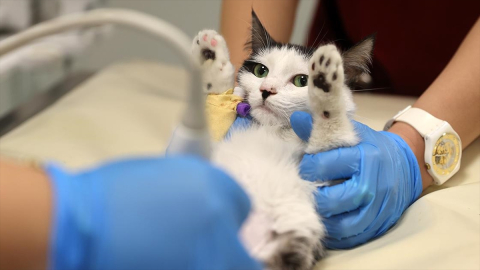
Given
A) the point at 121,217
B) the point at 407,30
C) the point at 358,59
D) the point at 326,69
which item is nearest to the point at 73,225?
the point at 121,217

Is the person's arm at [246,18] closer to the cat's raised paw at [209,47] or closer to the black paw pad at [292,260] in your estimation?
the cat's raised paw at [209,47]

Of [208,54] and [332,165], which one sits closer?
[332,165]

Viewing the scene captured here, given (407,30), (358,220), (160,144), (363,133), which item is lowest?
(160,144)

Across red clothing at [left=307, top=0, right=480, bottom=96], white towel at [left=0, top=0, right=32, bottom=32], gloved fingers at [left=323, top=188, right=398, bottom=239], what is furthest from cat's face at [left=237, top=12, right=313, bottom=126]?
white towel at [left=0, top=0, right=32, bottom=32]

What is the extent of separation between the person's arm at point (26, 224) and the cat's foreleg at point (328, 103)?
1.44 ft

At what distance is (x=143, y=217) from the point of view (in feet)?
1.20

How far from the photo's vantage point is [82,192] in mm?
365

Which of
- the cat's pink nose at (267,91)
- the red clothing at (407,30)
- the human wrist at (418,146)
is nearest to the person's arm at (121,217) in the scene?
the cat's pink nose at (267,91)

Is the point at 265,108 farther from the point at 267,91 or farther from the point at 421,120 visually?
the point at 421,120

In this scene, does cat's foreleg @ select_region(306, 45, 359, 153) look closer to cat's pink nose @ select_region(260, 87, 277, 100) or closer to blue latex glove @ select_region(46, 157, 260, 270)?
cat's pink nose @ select_region(260, 87, 277, 100)

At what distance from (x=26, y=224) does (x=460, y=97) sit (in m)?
1.00

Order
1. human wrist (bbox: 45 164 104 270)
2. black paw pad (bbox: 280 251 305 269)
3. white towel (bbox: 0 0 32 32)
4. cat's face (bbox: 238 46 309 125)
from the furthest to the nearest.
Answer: white towel (bbox: 0 0 32 32), cat's face (bbox: 238 46 309 125), black paw pad (bbox: 280 251 305 269), human wrist (bbox: 45 164 104 270)

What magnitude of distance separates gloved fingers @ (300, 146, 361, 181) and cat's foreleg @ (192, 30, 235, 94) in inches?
11.6

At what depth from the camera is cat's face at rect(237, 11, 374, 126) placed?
0.81m
